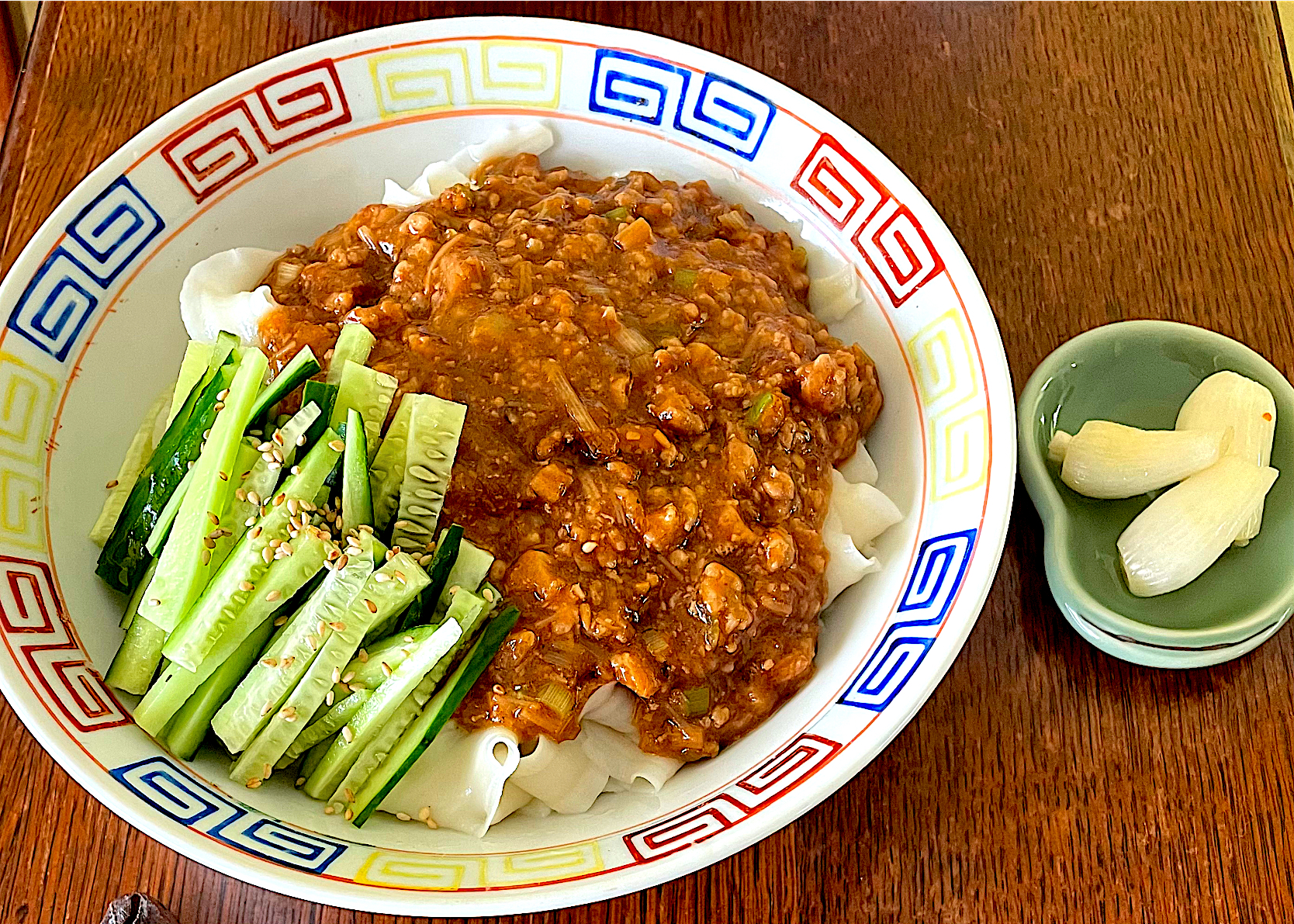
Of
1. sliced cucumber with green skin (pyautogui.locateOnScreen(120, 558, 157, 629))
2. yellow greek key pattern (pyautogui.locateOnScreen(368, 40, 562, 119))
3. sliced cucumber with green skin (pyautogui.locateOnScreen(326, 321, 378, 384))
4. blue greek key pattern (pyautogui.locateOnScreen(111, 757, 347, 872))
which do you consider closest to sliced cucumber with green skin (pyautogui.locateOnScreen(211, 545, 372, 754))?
blue greek key pattern (pyautogui.locateOnScreen(111, 757, 347, 872))

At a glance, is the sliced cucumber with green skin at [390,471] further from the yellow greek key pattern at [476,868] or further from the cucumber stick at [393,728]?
the yellow greek key pattern at [476,868]

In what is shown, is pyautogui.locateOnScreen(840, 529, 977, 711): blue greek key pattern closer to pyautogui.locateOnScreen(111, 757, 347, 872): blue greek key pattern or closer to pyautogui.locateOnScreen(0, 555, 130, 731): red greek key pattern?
pyautogui.locateOnScreen(111, 757, 347, 872): blue greek key pattern

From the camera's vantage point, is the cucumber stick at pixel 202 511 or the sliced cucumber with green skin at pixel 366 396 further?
the sliced cucumber with green skin at pixel 366 396

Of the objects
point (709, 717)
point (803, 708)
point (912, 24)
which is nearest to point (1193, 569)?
point (803, 708)

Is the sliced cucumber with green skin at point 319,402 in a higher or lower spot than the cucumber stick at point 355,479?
higher

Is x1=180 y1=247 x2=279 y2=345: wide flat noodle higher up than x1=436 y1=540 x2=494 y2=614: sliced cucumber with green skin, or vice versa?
x1=180 y1=247 x2=279 y2=345: wide flat noodle

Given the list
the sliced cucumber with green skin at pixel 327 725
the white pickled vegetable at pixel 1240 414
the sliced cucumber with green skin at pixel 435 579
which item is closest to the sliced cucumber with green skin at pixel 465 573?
the sliced cucumber with green skin at pixel 435 579
